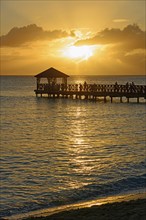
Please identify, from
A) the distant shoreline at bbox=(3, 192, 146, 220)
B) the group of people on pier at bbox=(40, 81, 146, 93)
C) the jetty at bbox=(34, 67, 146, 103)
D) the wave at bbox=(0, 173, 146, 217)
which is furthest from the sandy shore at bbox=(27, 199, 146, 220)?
the group of people on pier at bbox=(40, 81, 146, 93)

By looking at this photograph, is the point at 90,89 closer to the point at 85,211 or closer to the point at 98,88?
the point at 98,88

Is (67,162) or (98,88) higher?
(98,88)

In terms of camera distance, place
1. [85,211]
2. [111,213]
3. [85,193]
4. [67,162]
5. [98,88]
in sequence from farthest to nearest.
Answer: [98,88], [67,162], [85,193], [85,211], [111,213]

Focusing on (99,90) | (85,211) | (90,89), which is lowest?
(85,211)

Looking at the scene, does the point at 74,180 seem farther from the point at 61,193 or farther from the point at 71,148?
the point at 71,148

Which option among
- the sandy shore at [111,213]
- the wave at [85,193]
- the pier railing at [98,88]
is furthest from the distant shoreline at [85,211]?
the pier railing at [98,88]

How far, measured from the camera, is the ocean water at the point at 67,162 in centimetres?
1346

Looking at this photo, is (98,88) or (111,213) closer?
(111,213)

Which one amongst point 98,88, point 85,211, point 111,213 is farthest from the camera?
point 98,88

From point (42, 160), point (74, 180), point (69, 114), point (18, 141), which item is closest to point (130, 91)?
point (69, 114)

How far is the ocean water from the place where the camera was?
13.5 metres

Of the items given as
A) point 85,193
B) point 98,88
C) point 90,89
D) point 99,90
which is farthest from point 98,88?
point 85,193

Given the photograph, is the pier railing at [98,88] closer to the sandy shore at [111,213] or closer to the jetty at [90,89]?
the jetty at [90,89]

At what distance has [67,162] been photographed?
60.7 ft
